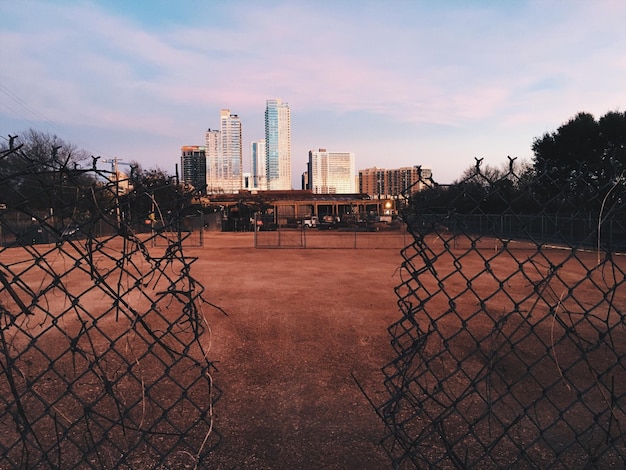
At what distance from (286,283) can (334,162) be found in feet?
542

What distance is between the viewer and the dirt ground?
11.1 ft

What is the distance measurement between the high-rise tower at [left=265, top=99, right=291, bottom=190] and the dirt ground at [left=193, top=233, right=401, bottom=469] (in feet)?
521

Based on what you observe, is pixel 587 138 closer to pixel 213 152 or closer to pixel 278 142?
pixel 213 152

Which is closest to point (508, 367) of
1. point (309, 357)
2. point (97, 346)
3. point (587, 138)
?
point (309, 357)

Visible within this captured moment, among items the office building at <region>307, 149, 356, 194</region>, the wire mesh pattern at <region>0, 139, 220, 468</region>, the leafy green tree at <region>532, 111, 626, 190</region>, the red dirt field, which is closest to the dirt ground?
the red dirt field

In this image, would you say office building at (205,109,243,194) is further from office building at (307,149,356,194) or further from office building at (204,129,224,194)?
office building at (307,149,356,194)

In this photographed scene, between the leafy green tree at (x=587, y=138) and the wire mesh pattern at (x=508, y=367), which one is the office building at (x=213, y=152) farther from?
the wire mesh pattern at (x=508, y=367)

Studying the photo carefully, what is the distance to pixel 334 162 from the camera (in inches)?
6850

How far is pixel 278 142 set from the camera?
17062 centimetres

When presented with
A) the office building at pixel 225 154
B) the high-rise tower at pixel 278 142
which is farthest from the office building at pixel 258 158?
the office building at pixel 225 154

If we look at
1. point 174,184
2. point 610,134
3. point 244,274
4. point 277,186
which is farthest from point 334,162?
point 174,184

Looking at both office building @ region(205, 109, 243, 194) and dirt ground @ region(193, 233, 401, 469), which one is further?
office building @ region(205, 109, 243, 194)

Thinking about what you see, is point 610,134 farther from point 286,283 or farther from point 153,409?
point 153,409

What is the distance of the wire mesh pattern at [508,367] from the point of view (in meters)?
2.29
